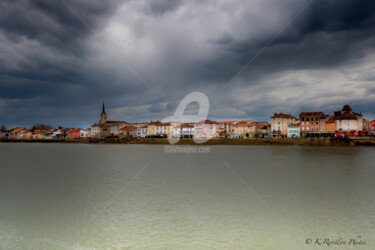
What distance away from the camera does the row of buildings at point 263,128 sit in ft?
310

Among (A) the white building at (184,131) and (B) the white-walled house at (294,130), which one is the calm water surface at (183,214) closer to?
(B) the white-walled house at (294,130)

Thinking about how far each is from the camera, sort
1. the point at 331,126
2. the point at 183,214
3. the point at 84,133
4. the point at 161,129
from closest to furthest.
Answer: the point at 183,214
the point at 331,126
the point at 161,129
the point at 84,133

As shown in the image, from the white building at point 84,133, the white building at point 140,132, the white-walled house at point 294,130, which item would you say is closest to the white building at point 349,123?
the white-walled house at point 294,130

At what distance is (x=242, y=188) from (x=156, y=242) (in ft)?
34.8

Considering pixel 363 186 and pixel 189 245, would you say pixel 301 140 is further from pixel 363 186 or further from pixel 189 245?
pixel 189 245

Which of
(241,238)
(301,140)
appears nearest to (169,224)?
(241,238)

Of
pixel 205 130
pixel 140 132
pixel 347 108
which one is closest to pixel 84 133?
pixel 140 132

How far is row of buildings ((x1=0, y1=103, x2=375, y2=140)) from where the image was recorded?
94562 millimetres

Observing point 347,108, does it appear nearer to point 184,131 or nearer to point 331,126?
point 331,126

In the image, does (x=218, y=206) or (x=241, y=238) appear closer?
(x=241, y=238)

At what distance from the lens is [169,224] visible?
1106cm

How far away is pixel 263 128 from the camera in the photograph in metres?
130

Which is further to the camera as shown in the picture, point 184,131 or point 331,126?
point 184,131

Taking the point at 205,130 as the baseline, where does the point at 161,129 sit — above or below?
above
